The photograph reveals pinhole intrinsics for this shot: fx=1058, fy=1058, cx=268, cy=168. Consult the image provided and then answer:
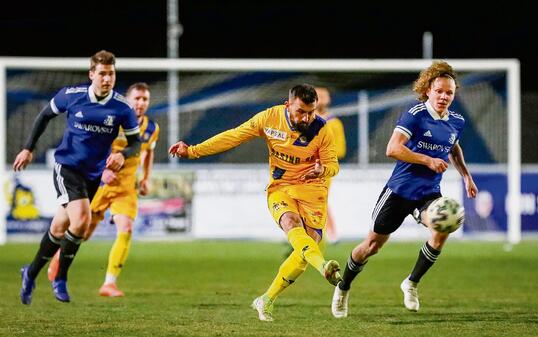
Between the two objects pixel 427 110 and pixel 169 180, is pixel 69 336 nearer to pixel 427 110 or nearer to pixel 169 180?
pixel 427 110

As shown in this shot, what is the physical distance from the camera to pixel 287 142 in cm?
922

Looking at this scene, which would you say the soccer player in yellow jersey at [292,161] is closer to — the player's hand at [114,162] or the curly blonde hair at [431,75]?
the curly blonde hair at [431,75]

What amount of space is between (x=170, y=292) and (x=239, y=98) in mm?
9621

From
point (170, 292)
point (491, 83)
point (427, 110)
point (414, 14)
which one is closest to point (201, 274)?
point (170, 292)

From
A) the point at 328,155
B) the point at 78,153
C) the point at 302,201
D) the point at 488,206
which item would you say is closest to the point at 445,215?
the point at 328,155

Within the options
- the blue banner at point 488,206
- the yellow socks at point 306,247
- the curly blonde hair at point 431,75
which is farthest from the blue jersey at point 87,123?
the blue banner at point 488,206

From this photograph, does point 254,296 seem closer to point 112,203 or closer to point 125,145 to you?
point 112,203

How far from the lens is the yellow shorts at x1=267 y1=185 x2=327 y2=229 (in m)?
9.23

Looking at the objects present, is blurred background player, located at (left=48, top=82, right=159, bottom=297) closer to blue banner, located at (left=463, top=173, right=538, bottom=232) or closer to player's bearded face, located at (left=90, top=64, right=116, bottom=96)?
player's bearded face, located at (left=90, top=64, right=116, bottom=96)

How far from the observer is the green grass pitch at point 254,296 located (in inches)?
335

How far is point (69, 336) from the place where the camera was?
315 inches

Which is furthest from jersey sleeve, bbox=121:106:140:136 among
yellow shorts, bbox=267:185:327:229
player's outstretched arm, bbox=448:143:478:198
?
player's outstretched arm, bbox=448:143:478:198

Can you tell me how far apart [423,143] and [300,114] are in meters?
1.17

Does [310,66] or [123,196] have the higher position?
[310,66]
